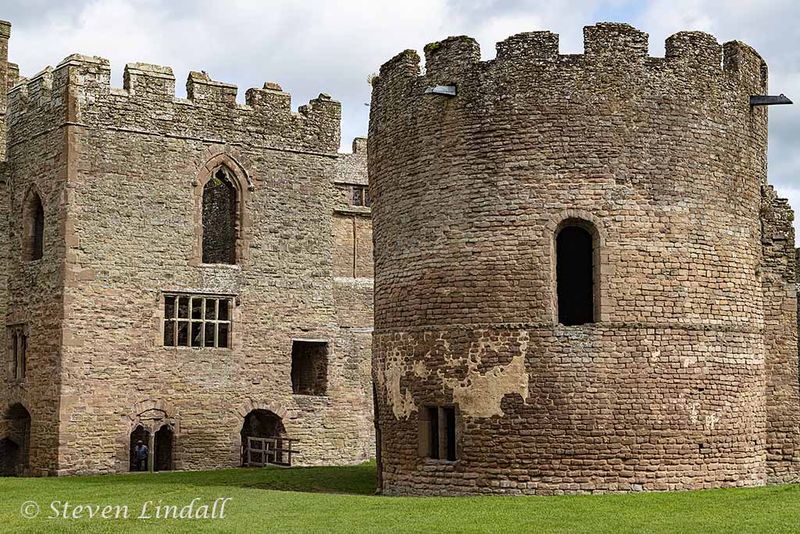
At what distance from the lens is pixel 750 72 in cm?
1939

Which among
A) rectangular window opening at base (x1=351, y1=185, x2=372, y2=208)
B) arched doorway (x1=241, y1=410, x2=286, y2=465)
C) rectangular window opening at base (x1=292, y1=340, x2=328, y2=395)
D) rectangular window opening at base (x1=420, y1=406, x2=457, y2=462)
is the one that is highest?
rectangular window opening at base (x1=351, y1=185, x2=372, y2=208)

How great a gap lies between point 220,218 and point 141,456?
6506mm

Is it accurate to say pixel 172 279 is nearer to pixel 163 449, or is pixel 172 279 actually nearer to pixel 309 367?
pixel 163 449

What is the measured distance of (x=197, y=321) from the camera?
2950 centimetres

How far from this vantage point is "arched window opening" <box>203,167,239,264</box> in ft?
100

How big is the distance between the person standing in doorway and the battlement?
43.8 feet

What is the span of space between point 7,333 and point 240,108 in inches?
309

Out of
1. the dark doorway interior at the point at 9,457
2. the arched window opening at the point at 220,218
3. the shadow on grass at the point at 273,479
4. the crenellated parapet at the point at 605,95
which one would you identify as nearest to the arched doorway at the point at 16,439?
the dark doorway interior at the point at 9,457

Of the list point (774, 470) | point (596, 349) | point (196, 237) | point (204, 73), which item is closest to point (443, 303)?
point (596, 349)

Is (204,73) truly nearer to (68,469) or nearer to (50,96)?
(50,96)

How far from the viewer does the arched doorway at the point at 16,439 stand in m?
29.5

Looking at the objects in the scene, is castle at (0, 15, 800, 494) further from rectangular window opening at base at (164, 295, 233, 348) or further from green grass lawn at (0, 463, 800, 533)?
rectangular window opening at base at (164, 295, 233, 348)

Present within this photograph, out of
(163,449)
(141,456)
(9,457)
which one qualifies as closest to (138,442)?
(163,449)

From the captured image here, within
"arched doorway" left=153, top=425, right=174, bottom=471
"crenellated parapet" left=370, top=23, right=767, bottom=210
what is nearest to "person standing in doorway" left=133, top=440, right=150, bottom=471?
"arched doorway" left=153, top=425, right=174, bottom=471
